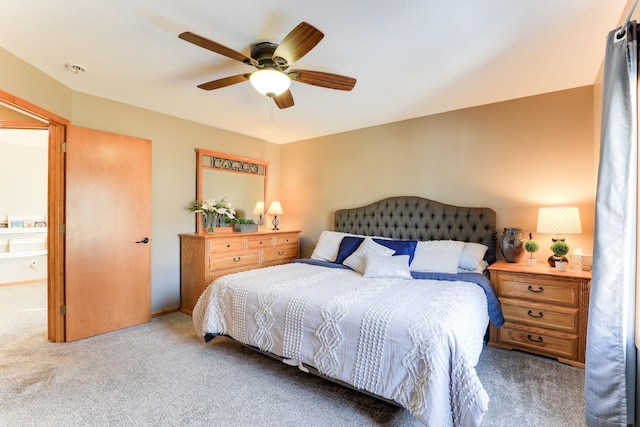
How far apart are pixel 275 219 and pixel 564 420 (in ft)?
13.5

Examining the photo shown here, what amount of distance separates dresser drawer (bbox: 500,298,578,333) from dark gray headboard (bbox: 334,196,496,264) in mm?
600

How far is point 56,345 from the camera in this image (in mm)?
2836

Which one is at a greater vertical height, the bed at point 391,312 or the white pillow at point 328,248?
the white pillow at point 328,248

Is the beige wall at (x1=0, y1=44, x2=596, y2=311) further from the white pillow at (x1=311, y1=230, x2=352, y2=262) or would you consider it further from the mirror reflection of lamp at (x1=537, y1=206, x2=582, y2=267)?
the white pillow at (x1=311, y1=230, x2=352, y2=262)

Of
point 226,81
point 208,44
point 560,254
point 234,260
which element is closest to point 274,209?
point 234,260

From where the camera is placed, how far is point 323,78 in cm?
222

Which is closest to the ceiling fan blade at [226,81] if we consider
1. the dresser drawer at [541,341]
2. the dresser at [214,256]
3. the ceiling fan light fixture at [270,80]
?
the ceiling fan light fixture at [270,80]

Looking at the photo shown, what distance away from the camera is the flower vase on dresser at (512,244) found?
9.87 ft

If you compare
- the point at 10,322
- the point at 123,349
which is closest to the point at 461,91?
the point at 123,349

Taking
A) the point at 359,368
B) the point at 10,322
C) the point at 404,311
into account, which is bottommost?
the point at 10,322

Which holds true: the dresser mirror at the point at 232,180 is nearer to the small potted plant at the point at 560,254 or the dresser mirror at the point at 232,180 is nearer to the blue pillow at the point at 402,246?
the blue pillow at the point at 402,246

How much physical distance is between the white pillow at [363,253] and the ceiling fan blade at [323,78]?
66.6 inches

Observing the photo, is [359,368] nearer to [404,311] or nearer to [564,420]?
[404,311]

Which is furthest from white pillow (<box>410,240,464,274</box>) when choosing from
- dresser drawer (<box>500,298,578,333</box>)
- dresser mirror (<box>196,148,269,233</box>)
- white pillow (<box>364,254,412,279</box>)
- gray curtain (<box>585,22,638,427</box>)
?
dresser mirror (<box>196,148,269,233</box>)
